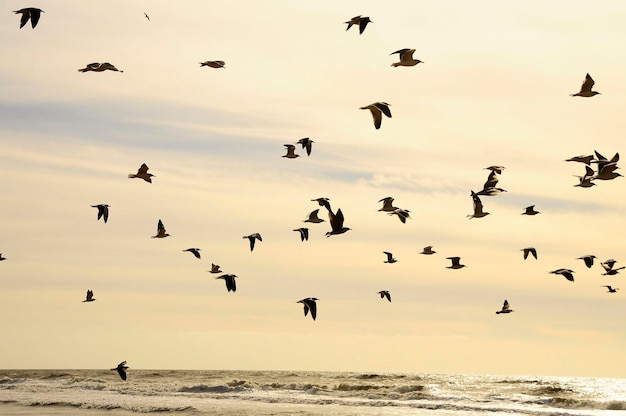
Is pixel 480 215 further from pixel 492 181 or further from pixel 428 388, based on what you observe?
pixel 428 388

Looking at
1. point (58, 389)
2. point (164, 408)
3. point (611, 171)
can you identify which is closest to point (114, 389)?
point (58, 389)

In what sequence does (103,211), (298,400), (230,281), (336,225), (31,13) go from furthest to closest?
(298,400) → (103,211) → (230,281) → (336,225) → (31,13)

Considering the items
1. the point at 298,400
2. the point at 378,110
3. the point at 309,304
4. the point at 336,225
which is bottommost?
the point at 298,400

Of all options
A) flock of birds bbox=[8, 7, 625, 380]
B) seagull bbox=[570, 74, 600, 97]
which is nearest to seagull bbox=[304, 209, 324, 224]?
flock of birds bbox=[8, 7, 625, 380]

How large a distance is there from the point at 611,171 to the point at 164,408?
21.1m

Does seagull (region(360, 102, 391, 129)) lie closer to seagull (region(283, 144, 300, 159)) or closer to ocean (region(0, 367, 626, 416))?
seagull (region(283, 144, 300, 159))

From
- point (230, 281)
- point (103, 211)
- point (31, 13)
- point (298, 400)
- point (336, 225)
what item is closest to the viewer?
point (31, 13)

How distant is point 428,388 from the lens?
176 ft

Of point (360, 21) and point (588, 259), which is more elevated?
point (360, 21)

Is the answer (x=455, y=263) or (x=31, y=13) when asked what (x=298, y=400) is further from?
(x=31, y=13)

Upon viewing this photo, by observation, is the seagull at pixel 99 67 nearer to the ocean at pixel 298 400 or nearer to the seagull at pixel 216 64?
the seagull at pixel 216 64

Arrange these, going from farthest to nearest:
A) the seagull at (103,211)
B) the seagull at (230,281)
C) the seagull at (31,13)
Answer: the seagull at (103,211) → the seagull at (230,281) → the seagull at (31,13)

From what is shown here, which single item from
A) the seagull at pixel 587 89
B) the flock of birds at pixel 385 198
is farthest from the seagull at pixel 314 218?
the seagull at pixel 587 89

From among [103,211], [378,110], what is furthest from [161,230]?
[378,110]
